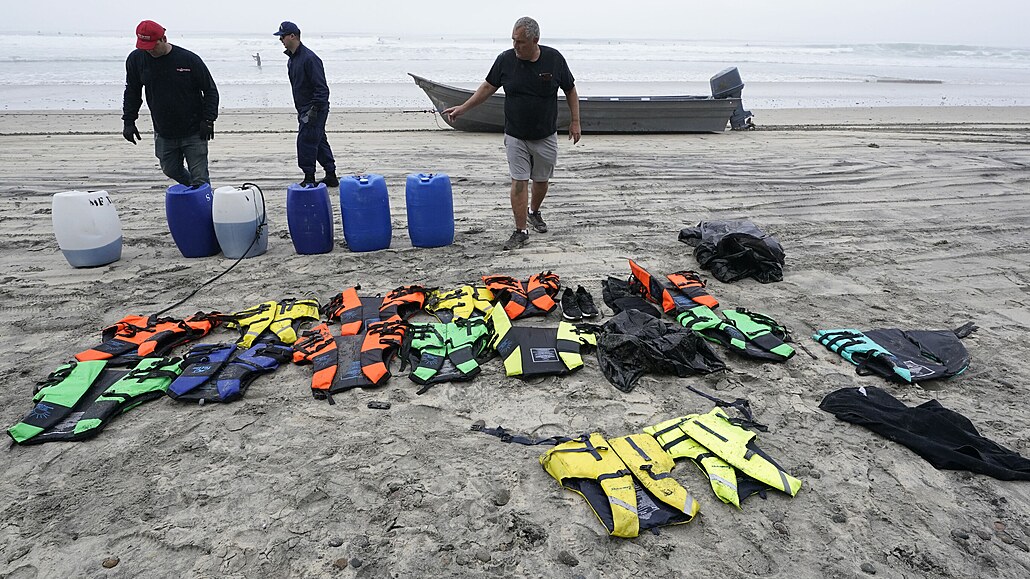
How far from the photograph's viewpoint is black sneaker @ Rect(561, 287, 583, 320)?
4.01 metres

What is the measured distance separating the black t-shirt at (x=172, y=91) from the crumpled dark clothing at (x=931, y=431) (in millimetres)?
A: 5711

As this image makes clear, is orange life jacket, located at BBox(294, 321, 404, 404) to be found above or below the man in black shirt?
below

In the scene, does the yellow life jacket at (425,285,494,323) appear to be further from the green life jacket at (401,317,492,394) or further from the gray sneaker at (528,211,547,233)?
the gray sneaker at (528,211,547,233)

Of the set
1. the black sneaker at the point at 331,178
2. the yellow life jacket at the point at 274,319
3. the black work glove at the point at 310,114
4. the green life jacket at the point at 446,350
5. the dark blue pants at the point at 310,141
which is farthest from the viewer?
the black sneaker at the point at 331,178

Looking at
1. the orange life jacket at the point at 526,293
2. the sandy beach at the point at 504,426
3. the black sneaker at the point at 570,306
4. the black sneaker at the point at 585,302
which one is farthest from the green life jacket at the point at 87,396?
the black sneaker at the point at 585,302

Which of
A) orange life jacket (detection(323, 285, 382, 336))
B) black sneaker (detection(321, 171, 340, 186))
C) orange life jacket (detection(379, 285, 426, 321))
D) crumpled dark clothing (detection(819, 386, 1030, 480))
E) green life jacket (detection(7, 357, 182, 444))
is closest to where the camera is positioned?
crumpled dark clothing (detection(819, 386, 1030, 480))

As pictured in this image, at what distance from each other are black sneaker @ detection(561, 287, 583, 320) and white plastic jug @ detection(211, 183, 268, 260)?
2860 mm

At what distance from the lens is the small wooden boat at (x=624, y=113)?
36.5 ft

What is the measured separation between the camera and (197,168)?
5.61 metres

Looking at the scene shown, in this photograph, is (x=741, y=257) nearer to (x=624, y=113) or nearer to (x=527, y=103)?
(x=527, y=103)

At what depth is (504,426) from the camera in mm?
2879

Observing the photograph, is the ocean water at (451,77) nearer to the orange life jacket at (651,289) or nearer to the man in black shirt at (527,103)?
the man in black shirt at (527,103)

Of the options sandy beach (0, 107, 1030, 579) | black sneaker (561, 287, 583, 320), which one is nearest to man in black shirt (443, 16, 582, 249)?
sandy beach (0, 107, 1030, 579)

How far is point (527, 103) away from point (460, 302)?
207 cm
